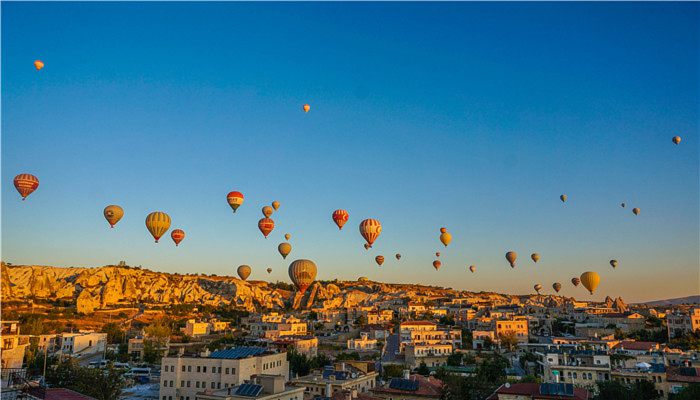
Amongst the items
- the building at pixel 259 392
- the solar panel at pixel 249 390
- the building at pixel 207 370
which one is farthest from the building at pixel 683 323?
the solar panel at pixel 249 390

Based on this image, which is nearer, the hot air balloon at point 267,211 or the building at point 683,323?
the hot air balloon at point 267,211

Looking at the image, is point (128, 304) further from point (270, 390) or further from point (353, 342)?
point (270, 390)

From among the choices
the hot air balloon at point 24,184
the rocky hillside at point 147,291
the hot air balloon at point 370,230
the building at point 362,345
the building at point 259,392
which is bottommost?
the building at point 362,345

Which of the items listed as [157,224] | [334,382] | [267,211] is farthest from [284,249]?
[334,382]

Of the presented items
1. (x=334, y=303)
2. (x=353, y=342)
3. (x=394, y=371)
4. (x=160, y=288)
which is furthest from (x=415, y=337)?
(x=160, y=288)

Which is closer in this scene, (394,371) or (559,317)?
(394,371)

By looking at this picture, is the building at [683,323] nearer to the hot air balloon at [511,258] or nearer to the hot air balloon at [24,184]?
the hot air balloon at [511,258]

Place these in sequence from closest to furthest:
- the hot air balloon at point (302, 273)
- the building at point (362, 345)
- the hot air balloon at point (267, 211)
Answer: the hot air balloon at point (302, 273), the hot air balloon at point (267, 211), the building at point (362, 345)

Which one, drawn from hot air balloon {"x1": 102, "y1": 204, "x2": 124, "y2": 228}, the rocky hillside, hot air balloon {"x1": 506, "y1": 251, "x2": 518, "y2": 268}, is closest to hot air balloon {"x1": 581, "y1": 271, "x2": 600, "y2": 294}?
hot air balloon {"x1": 506, "y1": 251, "x2": 518, "y2": 268}
